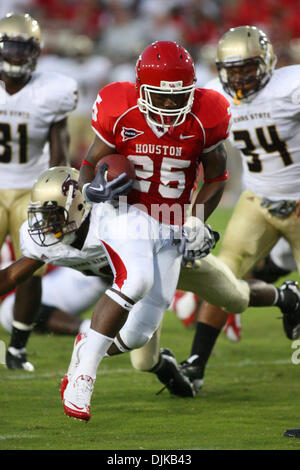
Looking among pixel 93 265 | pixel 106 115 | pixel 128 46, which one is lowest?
pixel 128 46

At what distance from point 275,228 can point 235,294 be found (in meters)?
0.65

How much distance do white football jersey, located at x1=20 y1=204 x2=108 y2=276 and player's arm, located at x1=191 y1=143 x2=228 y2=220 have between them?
0.40 m

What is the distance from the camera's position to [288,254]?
18.0 feet

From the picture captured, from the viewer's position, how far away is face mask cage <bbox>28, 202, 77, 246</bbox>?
363 cm

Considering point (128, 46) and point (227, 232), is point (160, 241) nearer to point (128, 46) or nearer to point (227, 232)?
point (227, 232)

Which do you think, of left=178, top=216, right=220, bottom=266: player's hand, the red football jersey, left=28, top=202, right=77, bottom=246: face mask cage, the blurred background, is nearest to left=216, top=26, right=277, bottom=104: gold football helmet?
the red football jersey

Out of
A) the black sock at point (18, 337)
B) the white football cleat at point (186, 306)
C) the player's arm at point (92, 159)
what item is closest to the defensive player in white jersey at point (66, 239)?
the player's arm at point (92, 159)

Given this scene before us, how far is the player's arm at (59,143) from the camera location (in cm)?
462

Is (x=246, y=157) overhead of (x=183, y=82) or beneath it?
beneath

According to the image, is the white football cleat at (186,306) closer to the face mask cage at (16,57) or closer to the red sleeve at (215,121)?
the face mask cage at (16,57)

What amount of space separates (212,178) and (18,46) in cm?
152

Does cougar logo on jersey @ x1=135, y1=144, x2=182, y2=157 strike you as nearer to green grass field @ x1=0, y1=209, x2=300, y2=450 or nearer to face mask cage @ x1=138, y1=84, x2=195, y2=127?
face mask cage @ x1=138, y1=84, x2=195, y2=127

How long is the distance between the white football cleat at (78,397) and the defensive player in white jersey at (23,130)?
53.5 inches
